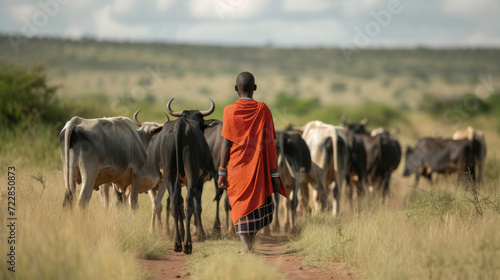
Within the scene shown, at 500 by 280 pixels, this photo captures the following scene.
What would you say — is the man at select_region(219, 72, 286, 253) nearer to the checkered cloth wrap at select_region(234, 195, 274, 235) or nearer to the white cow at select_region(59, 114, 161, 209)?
the checkered cloth wrap at select_region(234, 195, 274, 235)

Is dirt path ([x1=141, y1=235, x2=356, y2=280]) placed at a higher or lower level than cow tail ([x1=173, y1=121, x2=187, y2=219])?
lower

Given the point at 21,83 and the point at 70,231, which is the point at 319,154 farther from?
the point at 21,83

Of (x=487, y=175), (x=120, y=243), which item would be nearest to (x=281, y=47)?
(x=487, y=175)

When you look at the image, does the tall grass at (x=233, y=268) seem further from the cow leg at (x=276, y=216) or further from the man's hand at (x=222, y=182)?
the cow leg at (x=276, y=216)

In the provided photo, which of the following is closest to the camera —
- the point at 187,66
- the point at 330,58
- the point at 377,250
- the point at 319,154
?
the point at 377,250

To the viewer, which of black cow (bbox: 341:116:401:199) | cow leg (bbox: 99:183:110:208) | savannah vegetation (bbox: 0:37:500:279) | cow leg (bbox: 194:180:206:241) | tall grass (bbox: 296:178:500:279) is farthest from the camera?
black cow (bbox: 341:116:401:199)

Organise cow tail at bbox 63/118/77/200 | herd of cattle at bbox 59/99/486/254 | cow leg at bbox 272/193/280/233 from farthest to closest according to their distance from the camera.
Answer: cow leg at bbox 272/193/280/233
herd of cattle at bbox 59/99/486/254
cow tail at bbox 63/118/77/200

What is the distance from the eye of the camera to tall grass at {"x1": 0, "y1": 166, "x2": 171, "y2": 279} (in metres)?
5.36

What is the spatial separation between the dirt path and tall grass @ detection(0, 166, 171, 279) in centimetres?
24

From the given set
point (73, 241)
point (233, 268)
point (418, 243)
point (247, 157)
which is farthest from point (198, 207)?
point (418, 243)

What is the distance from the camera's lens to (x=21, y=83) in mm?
17250

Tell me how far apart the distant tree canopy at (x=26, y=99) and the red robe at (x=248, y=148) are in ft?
33.2

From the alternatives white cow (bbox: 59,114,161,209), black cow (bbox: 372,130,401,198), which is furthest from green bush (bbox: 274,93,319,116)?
white cow (bbox: 59,114,161,209)

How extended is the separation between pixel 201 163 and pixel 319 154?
14.8ft
